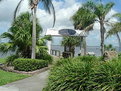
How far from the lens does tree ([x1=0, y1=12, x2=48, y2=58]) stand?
2069 centimetres

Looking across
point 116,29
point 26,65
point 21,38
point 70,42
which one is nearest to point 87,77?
point 26,65

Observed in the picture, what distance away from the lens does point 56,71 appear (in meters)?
9.59

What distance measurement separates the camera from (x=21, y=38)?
20.5 m

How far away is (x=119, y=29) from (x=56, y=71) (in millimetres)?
19237

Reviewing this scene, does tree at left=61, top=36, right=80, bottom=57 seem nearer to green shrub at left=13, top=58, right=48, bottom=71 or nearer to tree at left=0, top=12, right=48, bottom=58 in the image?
tree at left=0, top=12, right=48, bottom=58

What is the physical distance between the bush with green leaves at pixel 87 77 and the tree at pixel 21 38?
1155 centimetres

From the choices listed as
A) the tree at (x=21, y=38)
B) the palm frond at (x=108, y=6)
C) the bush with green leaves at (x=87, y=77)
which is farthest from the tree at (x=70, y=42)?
the bush with green leaves at (x=87, y=77)

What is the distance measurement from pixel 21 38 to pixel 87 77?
1258 cm

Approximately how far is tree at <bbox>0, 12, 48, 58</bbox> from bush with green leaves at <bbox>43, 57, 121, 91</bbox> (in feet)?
37.9

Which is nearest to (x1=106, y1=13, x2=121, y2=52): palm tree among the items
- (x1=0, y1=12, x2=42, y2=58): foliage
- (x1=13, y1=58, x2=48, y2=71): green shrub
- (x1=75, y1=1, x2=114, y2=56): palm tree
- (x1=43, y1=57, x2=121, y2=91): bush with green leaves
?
(x1=75, y1=1, x2=114, y2=56): palm tree

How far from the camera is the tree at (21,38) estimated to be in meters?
20.7

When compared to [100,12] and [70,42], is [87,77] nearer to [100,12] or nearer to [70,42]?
[100,12]

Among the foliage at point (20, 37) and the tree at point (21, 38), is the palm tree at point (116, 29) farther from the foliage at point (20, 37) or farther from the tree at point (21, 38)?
the foliage at point (20, 37)

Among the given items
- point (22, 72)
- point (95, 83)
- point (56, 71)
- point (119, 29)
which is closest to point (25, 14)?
point (22, 72)
